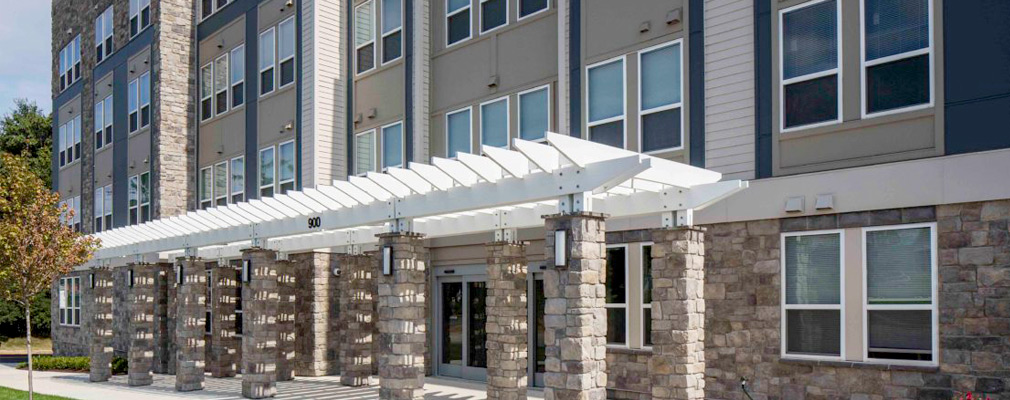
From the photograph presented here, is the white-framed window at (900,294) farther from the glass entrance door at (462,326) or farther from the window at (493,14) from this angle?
the window at (493,14)

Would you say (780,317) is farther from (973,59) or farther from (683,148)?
(973,59)

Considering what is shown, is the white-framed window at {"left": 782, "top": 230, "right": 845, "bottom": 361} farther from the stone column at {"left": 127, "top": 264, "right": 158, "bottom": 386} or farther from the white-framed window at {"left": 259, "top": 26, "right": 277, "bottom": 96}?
the white-framed window at {"left": 259, "top": 26, "right": 277, "bottom": 96}

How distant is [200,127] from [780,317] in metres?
21.9

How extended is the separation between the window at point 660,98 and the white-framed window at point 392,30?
7.70 m

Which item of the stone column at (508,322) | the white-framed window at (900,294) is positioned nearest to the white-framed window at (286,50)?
the stone column at (508,322)

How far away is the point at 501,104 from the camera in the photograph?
18594mm

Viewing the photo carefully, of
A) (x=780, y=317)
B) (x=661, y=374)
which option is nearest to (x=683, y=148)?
(x=780, y=317)

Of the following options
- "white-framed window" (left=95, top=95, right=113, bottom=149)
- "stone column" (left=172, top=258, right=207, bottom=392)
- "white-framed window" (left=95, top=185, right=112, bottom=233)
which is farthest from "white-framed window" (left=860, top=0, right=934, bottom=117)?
"white-framed window" (left=95, top=95, right=113, bottom=149)

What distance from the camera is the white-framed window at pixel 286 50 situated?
79.5ft

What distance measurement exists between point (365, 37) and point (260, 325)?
27.6 ft

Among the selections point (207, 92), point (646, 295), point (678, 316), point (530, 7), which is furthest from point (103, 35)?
point (678, 316)

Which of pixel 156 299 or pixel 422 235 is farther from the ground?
pixel 422 235

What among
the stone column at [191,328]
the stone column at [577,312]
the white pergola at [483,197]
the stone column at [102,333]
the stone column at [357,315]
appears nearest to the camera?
the stone column at [577,312]

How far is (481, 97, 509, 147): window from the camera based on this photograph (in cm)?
1848
